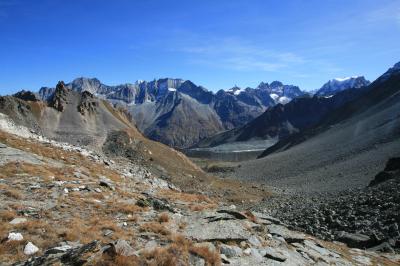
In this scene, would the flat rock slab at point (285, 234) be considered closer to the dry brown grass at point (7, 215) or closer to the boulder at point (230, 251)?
the boulder at point (230, 251)

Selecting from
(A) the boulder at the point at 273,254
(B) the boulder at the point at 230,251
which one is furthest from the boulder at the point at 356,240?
(B) the boulder at the point at 230,251

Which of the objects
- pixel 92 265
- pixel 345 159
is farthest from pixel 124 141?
pixel 345 159

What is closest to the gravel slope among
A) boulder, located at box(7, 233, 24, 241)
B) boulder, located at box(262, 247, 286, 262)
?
boulder, located at box(262, 247, 286, 262)

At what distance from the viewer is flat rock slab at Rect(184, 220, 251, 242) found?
Result: 15.3 m

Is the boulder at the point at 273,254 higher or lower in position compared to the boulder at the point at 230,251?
lower

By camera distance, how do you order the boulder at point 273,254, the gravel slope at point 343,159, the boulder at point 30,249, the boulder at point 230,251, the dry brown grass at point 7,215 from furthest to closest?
1. the gravel slope at point 343,159
2. the boulder at point 273,254
3. the dry brown grass at point 7,215
4. the boulder at point 230,251
5. the boulder at point 30,249

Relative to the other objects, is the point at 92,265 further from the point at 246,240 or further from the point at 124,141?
the point at 124,141

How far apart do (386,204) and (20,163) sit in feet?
97.9

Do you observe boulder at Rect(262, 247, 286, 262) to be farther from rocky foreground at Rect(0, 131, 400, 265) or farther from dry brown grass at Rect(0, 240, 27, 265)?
dry brown grass at Rect(0, 240, 27, 265)

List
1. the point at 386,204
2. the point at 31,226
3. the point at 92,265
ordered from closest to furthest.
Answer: the point at 92,265
the point at 31,226
the point at 386,204

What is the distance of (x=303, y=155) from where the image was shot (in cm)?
13325

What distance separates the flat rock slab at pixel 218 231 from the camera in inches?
602

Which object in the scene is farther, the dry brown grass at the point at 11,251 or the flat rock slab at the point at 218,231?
the flat rock slab at the point at 218,231

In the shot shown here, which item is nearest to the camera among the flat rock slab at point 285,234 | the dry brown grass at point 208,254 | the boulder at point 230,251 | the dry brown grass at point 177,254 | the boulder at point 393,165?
the dry brown grass at point 177,254
